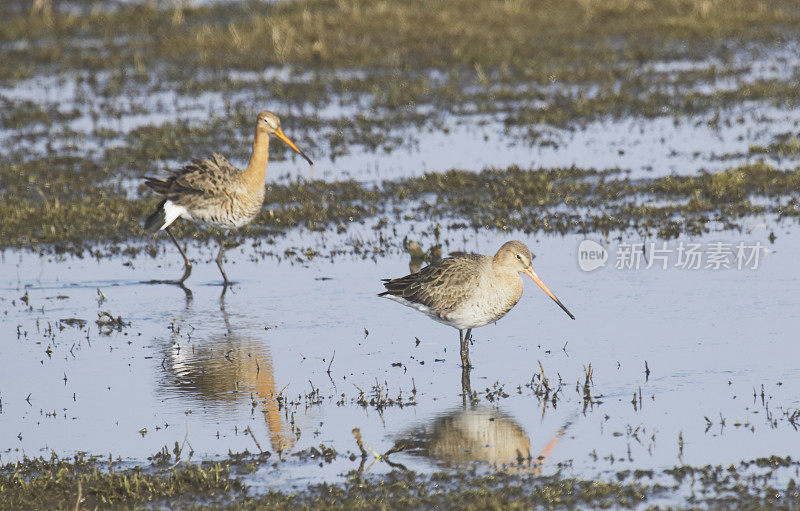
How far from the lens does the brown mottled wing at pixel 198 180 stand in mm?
14281

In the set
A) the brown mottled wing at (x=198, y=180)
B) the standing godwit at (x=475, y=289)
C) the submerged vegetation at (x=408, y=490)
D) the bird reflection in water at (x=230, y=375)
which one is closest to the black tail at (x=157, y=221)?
the brown mottled wing at (x=198, y=180)

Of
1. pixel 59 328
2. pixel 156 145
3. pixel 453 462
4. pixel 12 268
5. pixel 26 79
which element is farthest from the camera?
pixel 26 79

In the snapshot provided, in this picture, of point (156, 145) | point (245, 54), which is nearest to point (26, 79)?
point (245, 54)

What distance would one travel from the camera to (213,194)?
14.2 m

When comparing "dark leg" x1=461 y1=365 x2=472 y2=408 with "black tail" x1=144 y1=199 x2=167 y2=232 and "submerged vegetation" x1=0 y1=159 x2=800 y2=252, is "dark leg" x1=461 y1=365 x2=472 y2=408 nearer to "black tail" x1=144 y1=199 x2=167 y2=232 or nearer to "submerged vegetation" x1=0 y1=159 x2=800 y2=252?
"submerged vegetation" x1=0 y1=159 x2=800 y2=252

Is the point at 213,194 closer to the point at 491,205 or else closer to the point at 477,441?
the point at 491,205

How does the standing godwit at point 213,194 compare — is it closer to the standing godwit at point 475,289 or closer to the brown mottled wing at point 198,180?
the brown mottled wing at point 198,180

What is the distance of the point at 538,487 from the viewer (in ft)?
24.8

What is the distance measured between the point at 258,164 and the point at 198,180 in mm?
776

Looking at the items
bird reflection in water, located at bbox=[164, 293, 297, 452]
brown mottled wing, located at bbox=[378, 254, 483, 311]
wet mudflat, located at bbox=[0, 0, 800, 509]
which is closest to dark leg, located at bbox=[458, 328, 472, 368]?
wet mudflat, located at bbox=[0, 0, 800, 509]

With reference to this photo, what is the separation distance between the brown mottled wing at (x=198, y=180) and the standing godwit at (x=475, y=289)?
4511 millimetres

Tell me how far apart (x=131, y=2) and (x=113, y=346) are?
99.9 feet

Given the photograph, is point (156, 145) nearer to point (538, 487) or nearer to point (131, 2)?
point (538, 487)

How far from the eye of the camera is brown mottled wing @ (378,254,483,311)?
10.3 m
